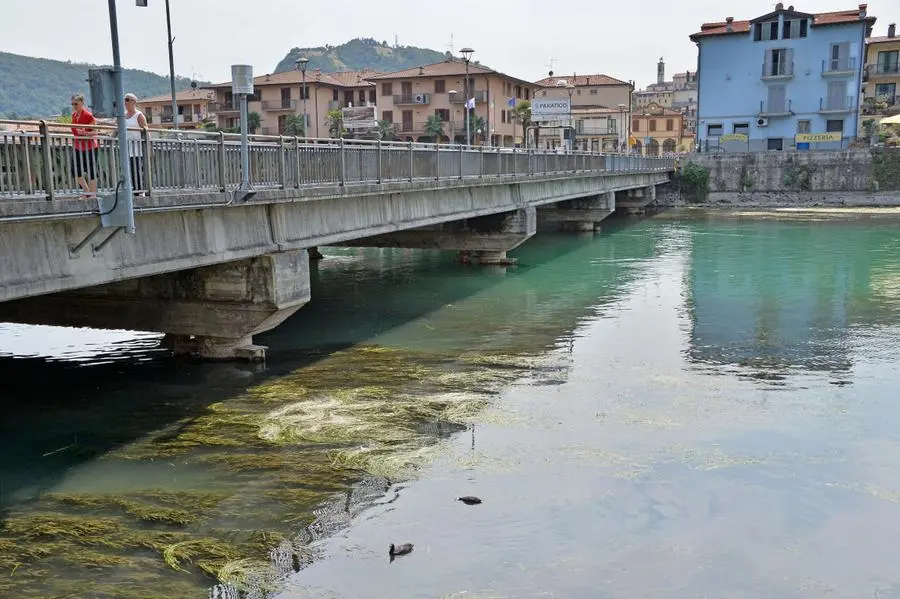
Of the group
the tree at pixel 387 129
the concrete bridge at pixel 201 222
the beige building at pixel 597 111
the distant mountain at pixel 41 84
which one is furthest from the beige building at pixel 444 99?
the distant mountain at pixel 41 84

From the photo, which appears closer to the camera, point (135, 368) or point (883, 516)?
point (883, 516)

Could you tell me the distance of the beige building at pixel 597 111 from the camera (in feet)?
323

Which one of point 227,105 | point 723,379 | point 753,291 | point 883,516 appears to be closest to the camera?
point 883,516

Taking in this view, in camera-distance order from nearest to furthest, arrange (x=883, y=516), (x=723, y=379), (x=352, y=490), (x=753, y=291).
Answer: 1. (x=883, y=516)
2. (x=352, y=490)
3. (x=723, y=379)
4. (x=753, y=291)

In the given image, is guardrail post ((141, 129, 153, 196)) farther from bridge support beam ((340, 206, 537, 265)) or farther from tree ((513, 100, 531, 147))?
tree ((513, 100, 531, 147))

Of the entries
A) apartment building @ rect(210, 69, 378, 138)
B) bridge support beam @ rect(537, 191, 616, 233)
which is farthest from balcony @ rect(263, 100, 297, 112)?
bridge support beam @ rect(537, 191, 616, 233)

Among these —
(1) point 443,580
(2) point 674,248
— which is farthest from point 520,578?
(2) point 674,248

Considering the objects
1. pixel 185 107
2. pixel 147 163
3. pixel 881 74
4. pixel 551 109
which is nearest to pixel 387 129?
pixel 185 107

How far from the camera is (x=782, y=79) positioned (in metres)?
68.8

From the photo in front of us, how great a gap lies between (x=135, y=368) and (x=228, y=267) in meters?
2.53

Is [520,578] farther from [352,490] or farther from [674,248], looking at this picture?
[674,248]

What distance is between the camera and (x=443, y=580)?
767cm

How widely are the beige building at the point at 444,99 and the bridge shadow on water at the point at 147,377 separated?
54007mm

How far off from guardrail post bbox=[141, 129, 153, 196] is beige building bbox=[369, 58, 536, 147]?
66997 millimetres
